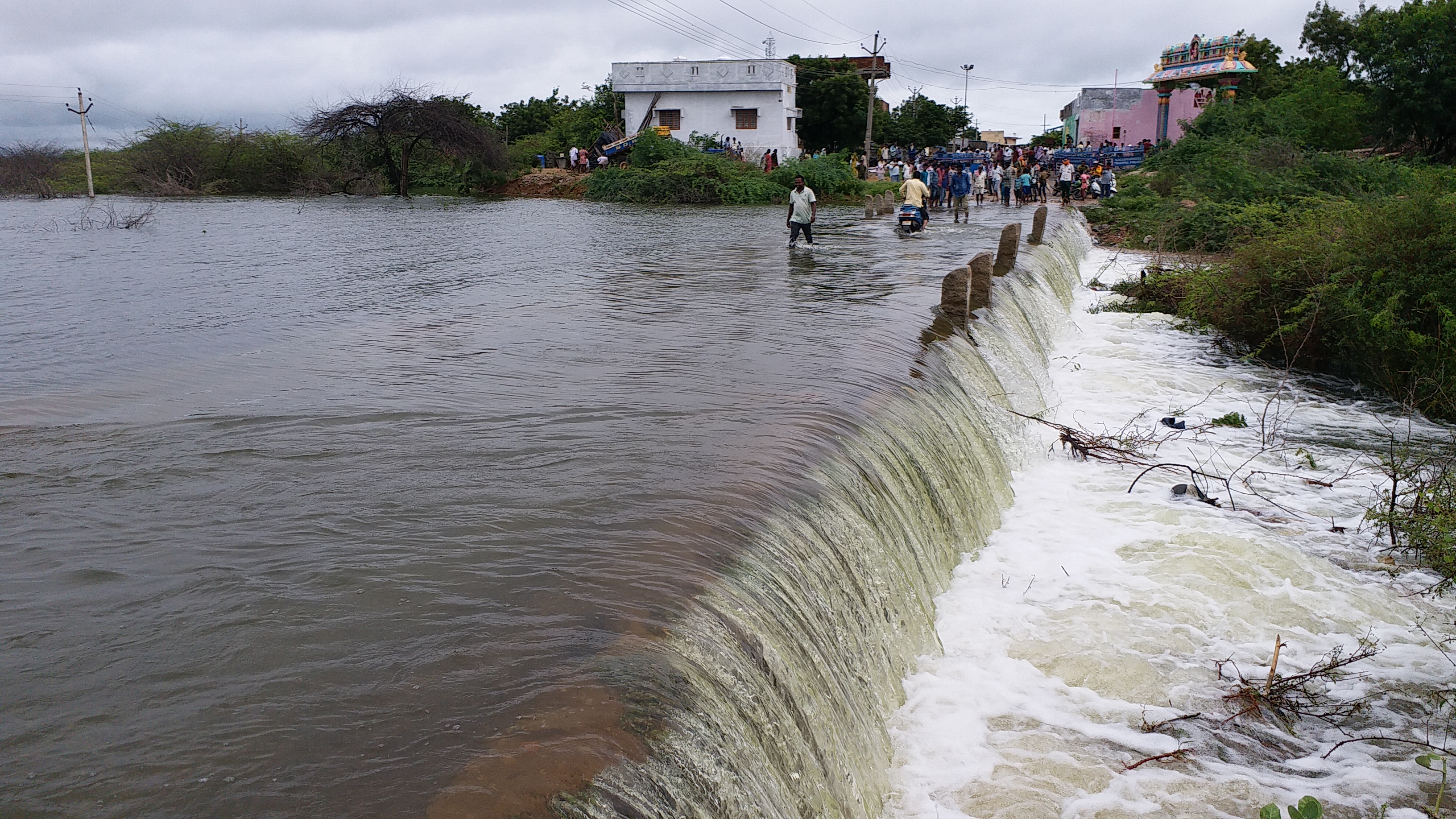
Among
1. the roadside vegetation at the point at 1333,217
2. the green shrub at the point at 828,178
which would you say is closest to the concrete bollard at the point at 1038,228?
the roadside vegetation at the point at 1333,217

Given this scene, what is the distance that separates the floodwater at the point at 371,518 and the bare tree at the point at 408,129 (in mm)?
38329

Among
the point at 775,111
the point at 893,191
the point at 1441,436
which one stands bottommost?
the point at 1441,436

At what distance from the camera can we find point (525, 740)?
3.45 m

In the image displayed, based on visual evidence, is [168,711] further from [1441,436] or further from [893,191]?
[893,191]

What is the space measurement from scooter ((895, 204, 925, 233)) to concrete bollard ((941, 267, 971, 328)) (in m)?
13.7

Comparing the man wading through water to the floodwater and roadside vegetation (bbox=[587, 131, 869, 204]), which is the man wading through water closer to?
the floodwater

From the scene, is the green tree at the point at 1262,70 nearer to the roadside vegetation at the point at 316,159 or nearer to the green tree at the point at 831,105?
the green tree at the point at 831,105

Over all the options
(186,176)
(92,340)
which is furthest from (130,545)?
(186,176)

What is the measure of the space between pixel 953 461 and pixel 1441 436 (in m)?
6.69

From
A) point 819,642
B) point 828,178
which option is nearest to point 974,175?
point 828,178

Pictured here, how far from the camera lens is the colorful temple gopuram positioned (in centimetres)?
4825

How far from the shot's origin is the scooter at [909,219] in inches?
967

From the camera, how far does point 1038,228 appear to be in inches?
843

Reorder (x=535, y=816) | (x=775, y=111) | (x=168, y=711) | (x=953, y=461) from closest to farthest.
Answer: (x=535, y=816) < (x=168, y=711) < (x=953, y=461) < (x=775, y=111)
